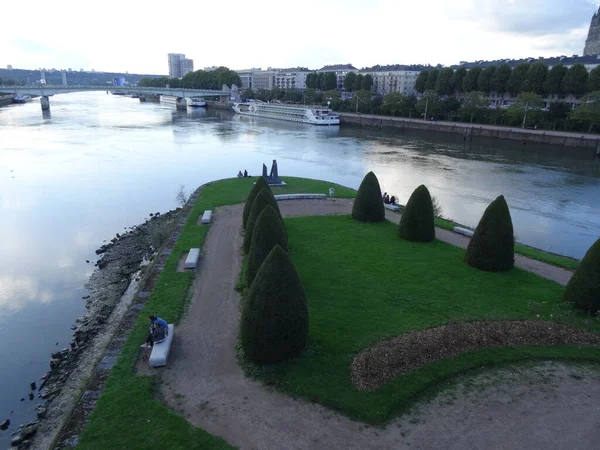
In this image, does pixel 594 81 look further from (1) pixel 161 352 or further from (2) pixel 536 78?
(1) pixel 161 352

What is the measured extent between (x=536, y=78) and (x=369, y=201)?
64.1 m

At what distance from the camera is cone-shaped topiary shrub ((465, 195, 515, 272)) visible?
15.1m

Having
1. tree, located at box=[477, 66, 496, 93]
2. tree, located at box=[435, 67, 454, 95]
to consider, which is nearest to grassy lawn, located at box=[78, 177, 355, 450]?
tree, located at box=[477, 66, 496, 93]

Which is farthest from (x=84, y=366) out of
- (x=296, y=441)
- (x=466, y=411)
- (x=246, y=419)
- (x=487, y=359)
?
(x=487, y=359)

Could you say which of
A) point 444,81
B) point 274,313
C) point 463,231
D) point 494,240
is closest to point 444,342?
point 274,313

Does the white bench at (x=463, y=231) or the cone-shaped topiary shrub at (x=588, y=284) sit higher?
the cone-shaped topiary shrub at (x=588, y=284)

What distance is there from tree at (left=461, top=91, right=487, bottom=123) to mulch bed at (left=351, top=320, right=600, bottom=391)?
67.8 metres

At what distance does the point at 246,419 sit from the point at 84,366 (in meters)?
5.92

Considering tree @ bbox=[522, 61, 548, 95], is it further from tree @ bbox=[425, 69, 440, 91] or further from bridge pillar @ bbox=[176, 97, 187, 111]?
bridge pillar @ bbox=[176, 97, 187, 111]

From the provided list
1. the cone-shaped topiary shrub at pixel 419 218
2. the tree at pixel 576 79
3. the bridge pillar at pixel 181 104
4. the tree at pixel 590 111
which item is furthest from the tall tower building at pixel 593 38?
the cone-shaped topiary shrub at pixel 419 218

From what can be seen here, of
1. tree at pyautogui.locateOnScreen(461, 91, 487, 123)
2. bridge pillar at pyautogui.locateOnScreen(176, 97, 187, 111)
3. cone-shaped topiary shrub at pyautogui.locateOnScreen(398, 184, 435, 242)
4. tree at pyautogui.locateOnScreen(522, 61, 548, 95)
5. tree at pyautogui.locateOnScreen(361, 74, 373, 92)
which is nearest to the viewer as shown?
cone-shaped topiary shrub at pyautogui.locateOnScreen(398, 184, 435, 242)

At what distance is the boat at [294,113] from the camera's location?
277ft

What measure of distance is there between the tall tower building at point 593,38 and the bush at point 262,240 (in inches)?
5725

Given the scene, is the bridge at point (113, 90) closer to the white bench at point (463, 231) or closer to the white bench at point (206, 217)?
the white bench at point (206, 217)
